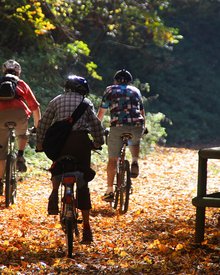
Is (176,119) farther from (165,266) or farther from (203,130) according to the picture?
(165,266)

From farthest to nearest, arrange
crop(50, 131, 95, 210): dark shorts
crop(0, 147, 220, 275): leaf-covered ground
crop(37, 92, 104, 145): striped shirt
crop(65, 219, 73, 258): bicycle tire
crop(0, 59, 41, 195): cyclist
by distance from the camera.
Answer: crop(0, 59, 41, 195): cyclist < crop(37, 92, 104, 145): striped shirt < crop(50, 131, 95, 210): dark shorts < crop(65, 219, 73, 258): bicycle tire < crop(0, 147, 220, 275): leaf-covered ground

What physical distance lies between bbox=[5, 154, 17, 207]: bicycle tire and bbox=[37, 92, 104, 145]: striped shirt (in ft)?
9.03

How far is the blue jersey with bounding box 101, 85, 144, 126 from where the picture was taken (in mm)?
9852

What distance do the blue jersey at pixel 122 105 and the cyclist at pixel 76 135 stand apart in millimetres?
2553

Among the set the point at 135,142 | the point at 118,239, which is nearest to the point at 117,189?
the point at 135,142

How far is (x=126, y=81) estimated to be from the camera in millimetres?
9969

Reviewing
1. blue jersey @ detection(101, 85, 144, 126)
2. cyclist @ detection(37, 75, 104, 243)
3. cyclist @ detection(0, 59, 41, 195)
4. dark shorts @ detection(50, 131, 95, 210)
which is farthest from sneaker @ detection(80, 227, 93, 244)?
blue jersey @ detection(101, 85, 144, 126)

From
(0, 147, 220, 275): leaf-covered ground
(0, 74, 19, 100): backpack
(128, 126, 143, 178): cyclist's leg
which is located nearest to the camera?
(0, 147, 220, 275): leaf-covered ground

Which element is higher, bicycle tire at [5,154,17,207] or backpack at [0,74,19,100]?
backpack at [0,74,19,100]

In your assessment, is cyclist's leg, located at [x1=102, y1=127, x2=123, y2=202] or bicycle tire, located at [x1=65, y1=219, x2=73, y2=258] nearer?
bicycle tire, located at [x1=65, y1=219, x2=73, y2=258]

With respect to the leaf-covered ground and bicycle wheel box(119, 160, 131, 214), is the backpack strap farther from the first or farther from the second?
bicycle wheel box(119, 160, 131, 214)

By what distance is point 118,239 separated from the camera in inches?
314

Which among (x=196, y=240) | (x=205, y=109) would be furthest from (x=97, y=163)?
(x=205, y=109)

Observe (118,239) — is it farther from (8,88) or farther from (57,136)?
(8,88)
